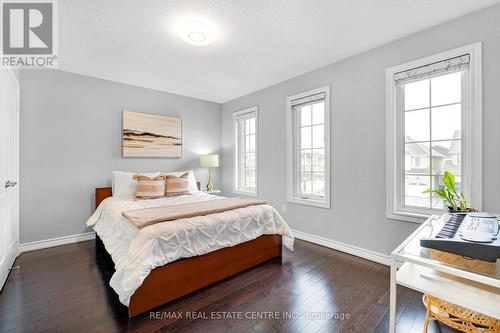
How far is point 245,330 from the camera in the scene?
159 cm

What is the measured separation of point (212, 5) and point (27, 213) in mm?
3423

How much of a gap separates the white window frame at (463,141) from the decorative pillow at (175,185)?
8.91 ft

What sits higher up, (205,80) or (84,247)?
(205,80)

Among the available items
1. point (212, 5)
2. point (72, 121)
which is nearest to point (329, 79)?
point (212, 5)

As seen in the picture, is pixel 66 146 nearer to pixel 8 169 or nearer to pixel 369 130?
pixel 8 169

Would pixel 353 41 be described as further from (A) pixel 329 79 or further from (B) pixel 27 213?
(B) pixel 27 213

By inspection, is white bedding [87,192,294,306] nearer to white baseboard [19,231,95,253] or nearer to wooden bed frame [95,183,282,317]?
wooden bed frame [95,183,282,317]

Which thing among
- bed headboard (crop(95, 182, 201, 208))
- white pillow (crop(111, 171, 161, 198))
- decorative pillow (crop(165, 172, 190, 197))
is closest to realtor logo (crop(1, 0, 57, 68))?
white pillow (crop(111, 171, 161, 198))

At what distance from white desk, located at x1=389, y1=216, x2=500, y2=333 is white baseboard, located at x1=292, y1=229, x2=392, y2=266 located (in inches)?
59.2

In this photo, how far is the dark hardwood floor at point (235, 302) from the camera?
1624 mm

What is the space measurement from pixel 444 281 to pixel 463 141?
5.34 feet

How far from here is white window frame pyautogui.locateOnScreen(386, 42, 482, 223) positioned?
6.58 feet

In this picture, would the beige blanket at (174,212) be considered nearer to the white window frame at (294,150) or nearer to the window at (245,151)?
the white window frame at (294,150)

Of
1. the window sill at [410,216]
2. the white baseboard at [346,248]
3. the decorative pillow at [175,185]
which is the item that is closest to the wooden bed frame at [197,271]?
the white baseboard at [346,248]
